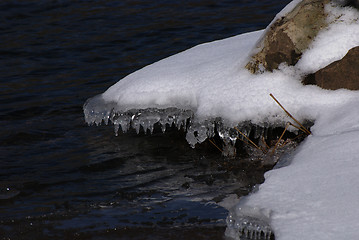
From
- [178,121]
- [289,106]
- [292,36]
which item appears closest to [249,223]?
[289,106]

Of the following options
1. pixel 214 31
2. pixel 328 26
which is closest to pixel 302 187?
pixel 328 26

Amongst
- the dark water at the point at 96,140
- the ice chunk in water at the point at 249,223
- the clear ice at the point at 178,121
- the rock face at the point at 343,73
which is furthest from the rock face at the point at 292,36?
the ice chunk in water at the point at 249,223

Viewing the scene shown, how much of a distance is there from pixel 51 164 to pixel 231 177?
1.54 metres

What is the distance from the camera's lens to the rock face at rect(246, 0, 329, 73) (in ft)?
15.0

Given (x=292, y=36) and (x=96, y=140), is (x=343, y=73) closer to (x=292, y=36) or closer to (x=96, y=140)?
(x=292, y=36)

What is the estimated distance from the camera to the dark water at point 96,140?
3.97 meters

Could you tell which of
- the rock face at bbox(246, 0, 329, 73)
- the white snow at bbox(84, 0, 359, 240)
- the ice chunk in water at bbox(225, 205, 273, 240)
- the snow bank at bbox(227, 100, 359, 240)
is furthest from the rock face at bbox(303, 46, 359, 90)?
the ice chunk in water at bbox(225, 205, 273, 240)

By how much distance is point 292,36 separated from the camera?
4.62 m

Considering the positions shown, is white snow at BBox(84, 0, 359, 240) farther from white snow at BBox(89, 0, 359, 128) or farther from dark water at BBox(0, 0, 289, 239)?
dark water at BBox(0, 0, 289, 239)

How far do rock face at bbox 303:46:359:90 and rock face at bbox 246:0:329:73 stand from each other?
0.91 ft

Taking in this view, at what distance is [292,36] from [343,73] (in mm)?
505

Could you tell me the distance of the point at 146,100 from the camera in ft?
16.3

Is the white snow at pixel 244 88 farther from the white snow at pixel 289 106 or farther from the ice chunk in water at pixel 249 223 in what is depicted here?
the ice chunk in water at pixel 249 223

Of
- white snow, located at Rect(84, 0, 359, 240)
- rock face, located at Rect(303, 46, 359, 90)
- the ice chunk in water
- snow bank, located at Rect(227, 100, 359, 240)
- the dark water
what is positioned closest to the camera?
→ snow bank, located at Rect(227, 100, 359, 240)
